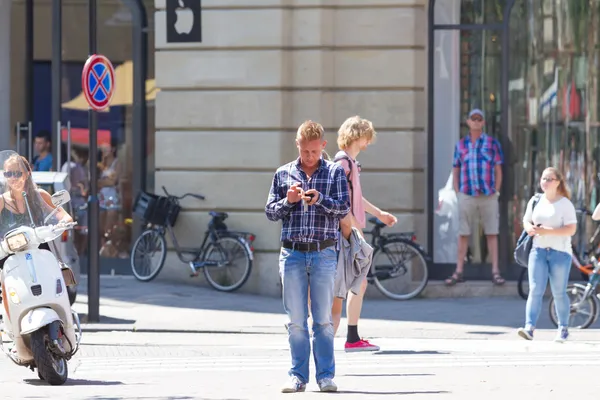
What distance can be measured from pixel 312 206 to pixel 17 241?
2083mm

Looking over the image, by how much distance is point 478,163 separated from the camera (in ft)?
56.5

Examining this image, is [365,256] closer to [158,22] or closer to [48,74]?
[158,22]

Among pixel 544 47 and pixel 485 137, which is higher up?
pixel 544 47

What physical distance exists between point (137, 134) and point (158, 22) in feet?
5.55

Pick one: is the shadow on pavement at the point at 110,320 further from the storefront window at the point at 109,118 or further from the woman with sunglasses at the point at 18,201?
the woman with sunglasses at the point at 18,201

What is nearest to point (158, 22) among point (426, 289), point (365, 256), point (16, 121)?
point (16, 121)

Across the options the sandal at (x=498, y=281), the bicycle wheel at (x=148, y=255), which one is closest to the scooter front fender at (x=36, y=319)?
the bicycle wheel at (x=148, y=255)

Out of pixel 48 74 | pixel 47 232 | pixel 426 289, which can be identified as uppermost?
pixel 48 74

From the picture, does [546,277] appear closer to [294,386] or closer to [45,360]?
[294,386]

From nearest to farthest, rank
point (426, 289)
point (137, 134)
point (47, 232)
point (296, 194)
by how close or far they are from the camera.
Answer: point (296, 194) < point (47, 232) < point (426, 289) < point (137, 134)

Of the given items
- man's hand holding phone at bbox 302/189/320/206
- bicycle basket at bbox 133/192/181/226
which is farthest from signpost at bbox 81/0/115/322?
man's hand holding phone at bbox 302/189/320/206

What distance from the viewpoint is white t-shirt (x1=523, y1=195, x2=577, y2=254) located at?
12.9 metres

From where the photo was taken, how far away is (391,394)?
9352mm

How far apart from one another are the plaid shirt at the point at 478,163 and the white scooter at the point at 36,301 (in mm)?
7869
